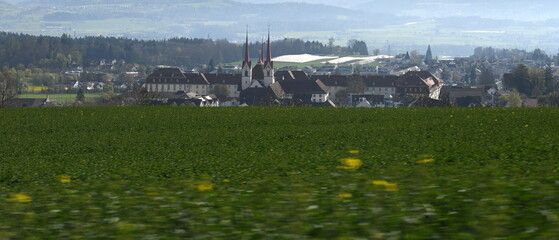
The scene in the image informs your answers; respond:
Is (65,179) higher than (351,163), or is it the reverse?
(351,163)

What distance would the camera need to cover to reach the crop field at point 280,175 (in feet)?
28.9

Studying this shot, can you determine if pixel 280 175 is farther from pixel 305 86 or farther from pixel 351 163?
pixel 305 86

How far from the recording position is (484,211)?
877 centimetres

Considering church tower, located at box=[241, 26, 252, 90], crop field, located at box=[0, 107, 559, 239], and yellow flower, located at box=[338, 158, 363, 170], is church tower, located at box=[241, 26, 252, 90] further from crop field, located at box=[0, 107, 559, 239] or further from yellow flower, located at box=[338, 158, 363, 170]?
yellow flower, located at box=[338, 158, 363, 170]

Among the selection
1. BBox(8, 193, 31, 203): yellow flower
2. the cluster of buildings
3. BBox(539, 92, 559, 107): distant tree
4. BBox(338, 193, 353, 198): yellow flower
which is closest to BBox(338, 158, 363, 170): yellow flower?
BBox(338, 193, 353, 198): yellow flower

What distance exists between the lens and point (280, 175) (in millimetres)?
16719

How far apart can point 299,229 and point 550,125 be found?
81.5 ft

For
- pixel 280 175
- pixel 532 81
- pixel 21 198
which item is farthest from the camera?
pixel 532 81

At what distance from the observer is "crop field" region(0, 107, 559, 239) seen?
8797 millimetres

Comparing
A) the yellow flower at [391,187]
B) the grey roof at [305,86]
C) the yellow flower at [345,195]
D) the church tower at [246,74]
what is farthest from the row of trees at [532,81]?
the yellow flower at [345,195]

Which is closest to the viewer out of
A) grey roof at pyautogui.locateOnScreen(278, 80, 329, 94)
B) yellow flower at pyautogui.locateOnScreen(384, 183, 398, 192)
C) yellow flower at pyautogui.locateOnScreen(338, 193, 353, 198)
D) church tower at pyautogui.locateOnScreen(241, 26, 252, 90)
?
yellow flower at pyautogui.locateOnScreen(338, 193, 353, 198)

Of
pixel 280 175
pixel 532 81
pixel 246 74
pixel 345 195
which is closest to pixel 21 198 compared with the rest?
pixel 345 195

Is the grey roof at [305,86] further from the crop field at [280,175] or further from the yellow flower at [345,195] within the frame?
the yellow flower at [345,195]

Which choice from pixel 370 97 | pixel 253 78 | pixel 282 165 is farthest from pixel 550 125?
pixel 253 78
